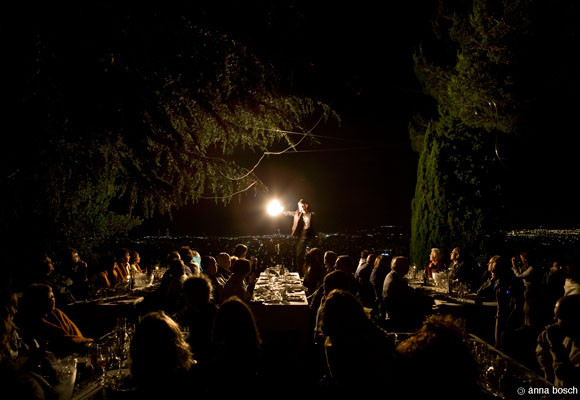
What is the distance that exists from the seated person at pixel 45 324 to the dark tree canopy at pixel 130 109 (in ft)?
3.23

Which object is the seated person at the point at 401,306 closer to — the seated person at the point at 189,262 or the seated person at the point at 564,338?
the seated person at the point at 564,338

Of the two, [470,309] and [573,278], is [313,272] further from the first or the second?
[573,278]

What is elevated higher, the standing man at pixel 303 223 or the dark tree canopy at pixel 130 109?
the dark tree canopy at pixel 130 109

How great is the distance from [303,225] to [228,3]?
622 centimetres

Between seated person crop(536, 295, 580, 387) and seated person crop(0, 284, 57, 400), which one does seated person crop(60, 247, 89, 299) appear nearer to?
seated person crop(0, 284, 57, 400)

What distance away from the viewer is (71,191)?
4207mm

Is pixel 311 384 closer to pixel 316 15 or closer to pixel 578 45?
pixel 316 15

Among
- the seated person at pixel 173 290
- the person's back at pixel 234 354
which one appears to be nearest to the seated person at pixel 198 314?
the person's back at pixel 234 354

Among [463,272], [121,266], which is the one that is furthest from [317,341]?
[121,266]

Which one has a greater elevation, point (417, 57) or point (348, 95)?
point (417, 57)

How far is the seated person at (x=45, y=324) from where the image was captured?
3592mm

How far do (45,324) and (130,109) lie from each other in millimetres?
2266

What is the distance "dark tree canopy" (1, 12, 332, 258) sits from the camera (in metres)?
3.60

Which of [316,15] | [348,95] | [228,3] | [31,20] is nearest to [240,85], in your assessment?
[228,3]
